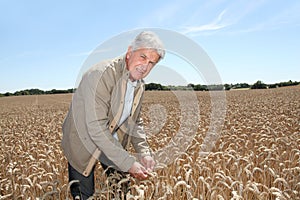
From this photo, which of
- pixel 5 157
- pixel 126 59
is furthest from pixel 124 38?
pixel 5 157

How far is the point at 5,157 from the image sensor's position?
640cm

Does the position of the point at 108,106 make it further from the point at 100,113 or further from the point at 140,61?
the point at 140,61

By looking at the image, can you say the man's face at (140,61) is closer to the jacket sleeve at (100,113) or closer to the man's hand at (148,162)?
the jacket sleeve at (100,113)

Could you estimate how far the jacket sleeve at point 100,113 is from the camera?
3289 mm

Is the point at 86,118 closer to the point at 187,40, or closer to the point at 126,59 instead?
the point at 126,59

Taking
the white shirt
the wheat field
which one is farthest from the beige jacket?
the wheat field

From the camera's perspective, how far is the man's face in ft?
10.6

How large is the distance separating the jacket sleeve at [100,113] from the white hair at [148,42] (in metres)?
0.40

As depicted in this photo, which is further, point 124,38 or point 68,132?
point 68,132

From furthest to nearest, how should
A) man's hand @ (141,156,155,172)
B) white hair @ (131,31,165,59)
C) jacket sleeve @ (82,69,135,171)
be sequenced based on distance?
man's hand @ (141,156,155,172)
jacket sleeve @ (82,69,135,171)
white hair @ (131,31,165,59)

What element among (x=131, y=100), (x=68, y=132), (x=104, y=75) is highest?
(x=104, y=75)

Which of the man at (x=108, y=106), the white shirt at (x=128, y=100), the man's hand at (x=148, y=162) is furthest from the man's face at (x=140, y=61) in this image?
the man's hand at (x=148, y=162)

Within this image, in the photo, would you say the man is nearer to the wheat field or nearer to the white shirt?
the white shirt

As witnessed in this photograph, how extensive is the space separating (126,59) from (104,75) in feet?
0.92
